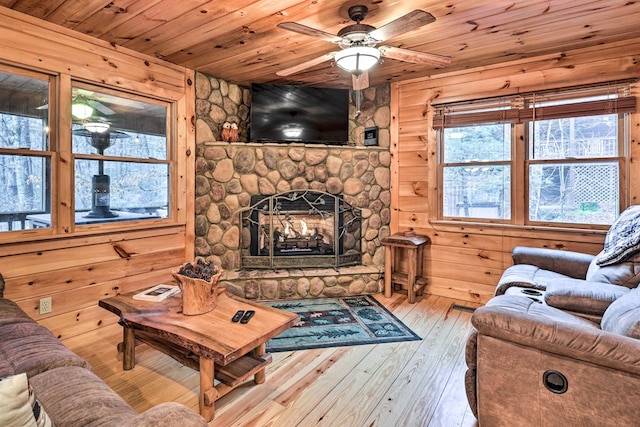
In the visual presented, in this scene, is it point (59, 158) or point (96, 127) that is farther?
point (96, 127)

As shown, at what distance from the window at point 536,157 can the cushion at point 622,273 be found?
107 centimetres

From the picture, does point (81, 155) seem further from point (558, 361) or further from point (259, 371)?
point (558, 361)

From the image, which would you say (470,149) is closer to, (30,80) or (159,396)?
(159,396)

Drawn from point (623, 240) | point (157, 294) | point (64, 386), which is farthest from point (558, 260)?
point (64, 386)

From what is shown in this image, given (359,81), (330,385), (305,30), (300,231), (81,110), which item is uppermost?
(305,30)

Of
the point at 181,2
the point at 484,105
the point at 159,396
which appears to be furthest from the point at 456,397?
the point at 181,2

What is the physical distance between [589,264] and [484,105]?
1.80 meters

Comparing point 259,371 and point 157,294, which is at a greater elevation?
point 157,294

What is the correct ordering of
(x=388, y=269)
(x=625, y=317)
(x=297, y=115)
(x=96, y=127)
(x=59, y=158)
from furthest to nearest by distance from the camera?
1. (x=297, y=115)
2. (x=388, y=269)
3. (x=96, y=127)
4. (x=59, y=158)
5. (x=625, y=317)

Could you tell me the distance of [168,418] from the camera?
0.92 m

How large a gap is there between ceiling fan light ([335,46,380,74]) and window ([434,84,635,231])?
1.70 meters

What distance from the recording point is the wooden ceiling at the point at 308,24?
2301 mm

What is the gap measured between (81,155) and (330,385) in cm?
265

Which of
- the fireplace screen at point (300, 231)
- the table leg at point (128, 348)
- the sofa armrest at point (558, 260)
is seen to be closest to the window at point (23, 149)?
the table leg at point (128, 348)
